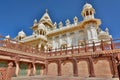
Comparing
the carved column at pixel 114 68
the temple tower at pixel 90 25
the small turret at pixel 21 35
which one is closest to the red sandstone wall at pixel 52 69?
the carved column at pixel 114 68

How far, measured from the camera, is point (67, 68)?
52.4 feet

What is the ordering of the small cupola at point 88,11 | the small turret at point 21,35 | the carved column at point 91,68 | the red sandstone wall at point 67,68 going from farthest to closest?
the small turret at point 21,35 < the small cupola at point 88,11 < the red sandstone wall at point 67,68 < the carved column at point 91,68

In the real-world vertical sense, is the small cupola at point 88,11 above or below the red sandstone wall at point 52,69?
above

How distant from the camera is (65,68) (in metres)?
16.1

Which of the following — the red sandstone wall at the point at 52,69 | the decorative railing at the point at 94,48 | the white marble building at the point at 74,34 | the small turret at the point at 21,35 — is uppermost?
the small turret at the point at 21,35

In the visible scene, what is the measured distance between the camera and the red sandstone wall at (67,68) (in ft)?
51.1

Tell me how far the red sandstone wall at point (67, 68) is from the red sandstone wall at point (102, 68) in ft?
11.5

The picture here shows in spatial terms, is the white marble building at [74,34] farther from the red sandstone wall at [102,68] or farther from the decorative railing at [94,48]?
the red sandstone wall at [102,68]

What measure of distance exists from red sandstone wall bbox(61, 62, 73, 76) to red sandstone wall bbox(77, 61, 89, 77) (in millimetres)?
1225

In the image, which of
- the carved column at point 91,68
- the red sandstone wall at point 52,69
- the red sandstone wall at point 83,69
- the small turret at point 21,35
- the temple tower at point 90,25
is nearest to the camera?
the carved column at point 91,68

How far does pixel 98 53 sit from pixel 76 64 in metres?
3.37

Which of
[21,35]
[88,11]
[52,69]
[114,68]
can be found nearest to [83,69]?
[114,68]

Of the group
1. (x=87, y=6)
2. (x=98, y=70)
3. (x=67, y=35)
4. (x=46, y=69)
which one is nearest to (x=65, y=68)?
(x=46, y=69)

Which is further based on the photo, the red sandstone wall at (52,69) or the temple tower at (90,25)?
the temple tower at (90,25)
